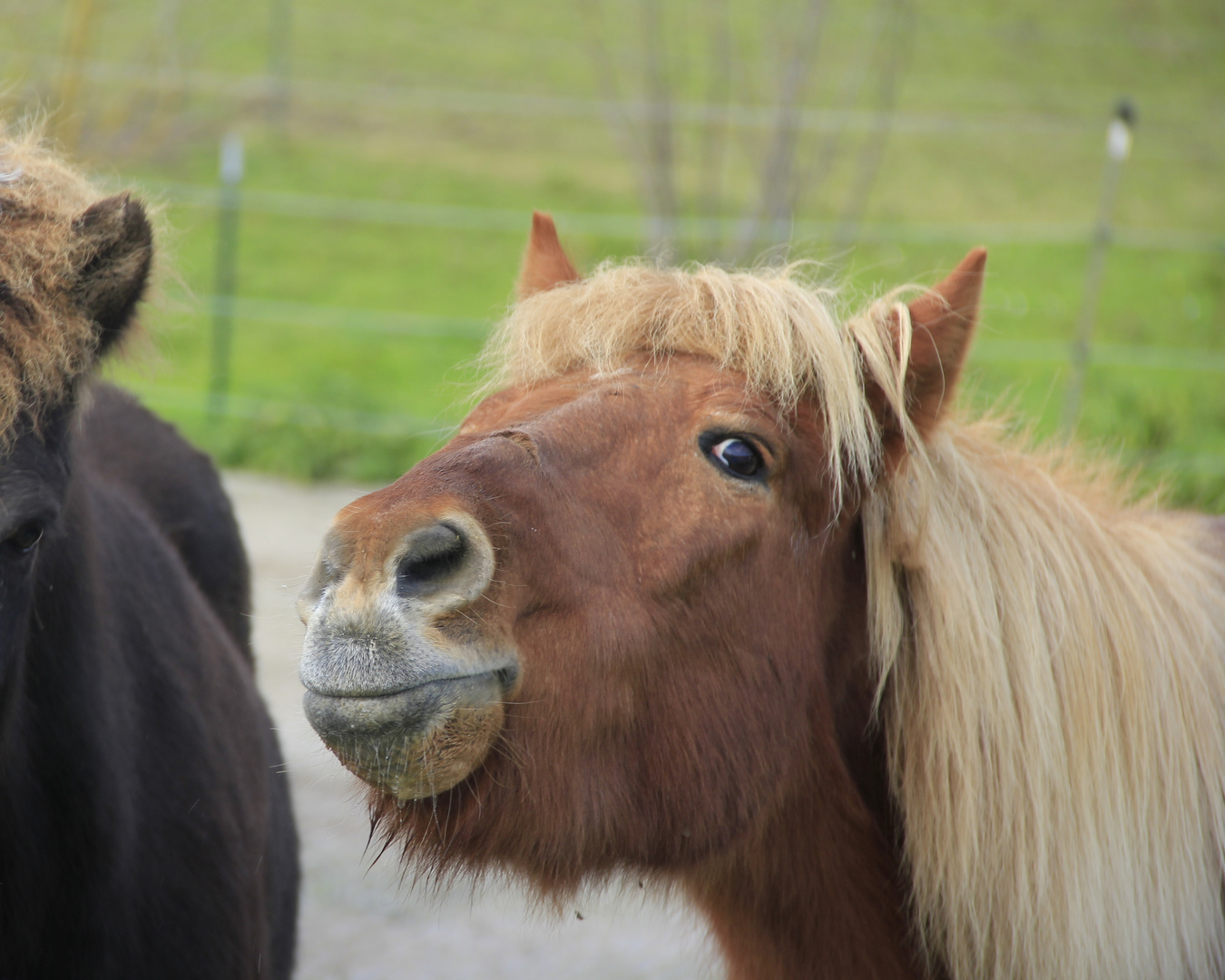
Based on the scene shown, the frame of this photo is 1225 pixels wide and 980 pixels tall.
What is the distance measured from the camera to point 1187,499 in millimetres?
6527

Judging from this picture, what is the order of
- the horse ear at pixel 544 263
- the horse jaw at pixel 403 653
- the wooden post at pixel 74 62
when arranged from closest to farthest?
the horse jaw at pixel 403 653
the horse ear at pixel 544 263
the wooden post at pixel 74 62

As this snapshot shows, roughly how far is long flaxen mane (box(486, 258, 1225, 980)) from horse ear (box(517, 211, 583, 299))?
0.30 meters

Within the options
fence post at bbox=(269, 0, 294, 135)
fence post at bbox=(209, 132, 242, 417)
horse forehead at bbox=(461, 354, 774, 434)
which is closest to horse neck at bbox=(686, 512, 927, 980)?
horse forehead at bbox=(461, 354, 774, 434)

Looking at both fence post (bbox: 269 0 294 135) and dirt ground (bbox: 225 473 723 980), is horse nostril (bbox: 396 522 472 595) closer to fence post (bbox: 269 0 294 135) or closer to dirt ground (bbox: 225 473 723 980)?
dirt ground (bbox: 225 473 723 980)

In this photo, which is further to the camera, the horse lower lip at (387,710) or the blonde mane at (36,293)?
the blonde mane at (36,293)

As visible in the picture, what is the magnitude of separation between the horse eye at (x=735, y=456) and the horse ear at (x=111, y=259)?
1.13m

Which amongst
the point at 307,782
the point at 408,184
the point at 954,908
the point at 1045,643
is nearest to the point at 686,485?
the point at 1045,643

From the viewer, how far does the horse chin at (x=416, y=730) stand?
4.79ft

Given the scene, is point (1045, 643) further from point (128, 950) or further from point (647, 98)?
point (647, 98)

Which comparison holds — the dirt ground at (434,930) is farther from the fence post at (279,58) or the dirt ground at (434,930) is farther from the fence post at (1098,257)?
the fence post at (279,58)

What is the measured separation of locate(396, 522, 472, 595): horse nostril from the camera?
1446 mm

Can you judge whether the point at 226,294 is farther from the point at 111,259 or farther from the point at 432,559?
the point at 432,559

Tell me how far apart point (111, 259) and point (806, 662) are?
4.72ft

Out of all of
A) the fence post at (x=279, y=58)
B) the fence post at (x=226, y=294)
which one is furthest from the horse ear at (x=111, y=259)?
the fence post at (x=279, y=58)
